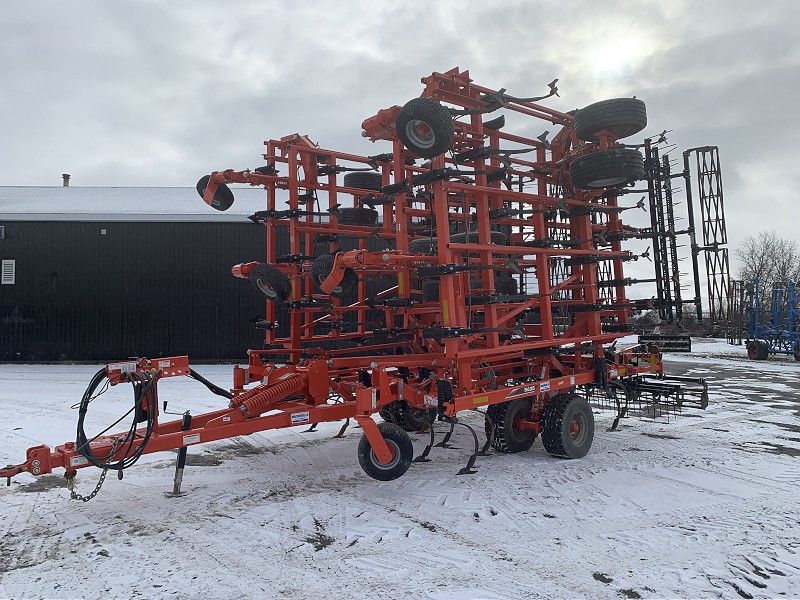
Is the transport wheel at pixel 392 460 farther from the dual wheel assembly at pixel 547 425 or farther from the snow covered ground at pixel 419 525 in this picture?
the dual wheel assembly at pixel 547 425

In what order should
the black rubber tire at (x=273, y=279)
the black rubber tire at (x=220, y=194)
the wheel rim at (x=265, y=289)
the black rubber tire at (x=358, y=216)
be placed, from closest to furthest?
the black rubber tire at (x=273, y=279) < the wheel rim at (x=265, y=289) < the black rubber tire at (x=220, y=194) < the black rubber tire at (x=358, y=216)

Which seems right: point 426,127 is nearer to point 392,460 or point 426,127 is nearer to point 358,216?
point 392,460

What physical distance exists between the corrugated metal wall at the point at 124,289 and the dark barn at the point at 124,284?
0.03 meters

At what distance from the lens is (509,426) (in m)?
6.52

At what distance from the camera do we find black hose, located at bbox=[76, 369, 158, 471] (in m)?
4.24

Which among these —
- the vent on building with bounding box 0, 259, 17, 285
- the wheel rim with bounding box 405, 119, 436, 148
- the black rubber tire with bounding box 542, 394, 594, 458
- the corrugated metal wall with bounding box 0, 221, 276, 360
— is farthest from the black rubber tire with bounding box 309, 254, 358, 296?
the vent on building with bounding box 0, 259, 17, 285

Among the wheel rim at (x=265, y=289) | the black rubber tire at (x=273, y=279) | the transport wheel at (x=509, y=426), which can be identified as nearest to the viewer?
the transport wheel at (x=509, y=426)

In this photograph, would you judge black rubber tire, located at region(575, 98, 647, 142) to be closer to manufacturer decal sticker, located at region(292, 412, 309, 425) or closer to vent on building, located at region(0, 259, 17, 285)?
manufacturer decal sticker, located at region(292, 412, 309, 425)

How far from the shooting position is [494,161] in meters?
7.07

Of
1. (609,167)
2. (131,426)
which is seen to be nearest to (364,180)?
(609,167)

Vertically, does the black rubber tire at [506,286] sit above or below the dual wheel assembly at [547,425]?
above

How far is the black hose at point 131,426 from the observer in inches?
167

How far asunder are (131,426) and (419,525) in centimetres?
246

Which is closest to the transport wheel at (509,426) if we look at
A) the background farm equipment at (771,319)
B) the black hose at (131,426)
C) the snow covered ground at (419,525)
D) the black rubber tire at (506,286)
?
the snow covered ground at (419,525)
